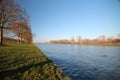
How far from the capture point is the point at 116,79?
8727 mm

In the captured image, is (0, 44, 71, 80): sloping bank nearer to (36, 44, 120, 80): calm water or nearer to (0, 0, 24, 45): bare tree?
(36, 44, 120, 80): calm water

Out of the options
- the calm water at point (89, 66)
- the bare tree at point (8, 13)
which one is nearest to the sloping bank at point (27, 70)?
the calm water at point (89, 66)

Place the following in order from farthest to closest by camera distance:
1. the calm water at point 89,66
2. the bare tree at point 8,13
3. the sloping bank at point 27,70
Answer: the bare tree at point 8,13
the calm water at point 89,66
the sloping bank at point 27,70

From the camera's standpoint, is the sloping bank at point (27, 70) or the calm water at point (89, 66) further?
the calm water at point (89, 66)

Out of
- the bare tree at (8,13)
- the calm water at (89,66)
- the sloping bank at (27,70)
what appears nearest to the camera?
the sloping bank at (27,70)

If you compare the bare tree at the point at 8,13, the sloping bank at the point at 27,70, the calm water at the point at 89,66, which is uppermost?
the bare tree at the point at 8,13

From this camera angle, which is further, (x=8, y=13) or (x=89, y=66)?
(x=8, y=13)

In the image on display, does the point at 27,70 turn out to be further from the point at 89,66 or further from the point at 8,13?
the point at 8,13

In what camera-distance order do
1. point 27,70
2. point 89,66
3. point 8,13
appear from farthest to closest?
point 8,13
point 89,66
point 27,70

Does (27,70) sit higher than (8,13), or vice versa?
(8,13)

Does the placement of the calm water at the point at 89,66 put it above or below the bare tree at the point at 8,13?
below

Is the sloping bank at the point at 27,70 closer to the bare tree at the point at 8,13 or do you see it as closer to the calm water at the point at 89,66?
the calm water at the point at 89,66

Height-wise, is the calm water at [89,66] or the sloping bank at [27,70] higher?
the sloping bank at [27,70]

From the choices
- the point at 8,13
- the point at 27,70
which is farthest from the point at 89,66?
the point at 8,13
